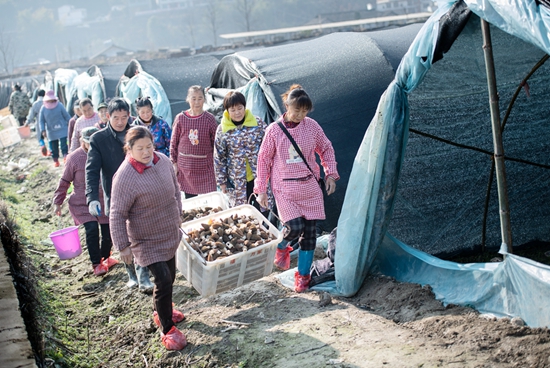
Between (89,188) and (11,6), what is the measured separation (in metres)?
76.2

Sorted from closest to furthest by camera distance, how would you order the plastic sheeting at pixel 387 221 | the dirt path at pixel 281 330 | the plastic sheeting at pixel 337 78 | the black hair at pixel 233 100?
the dirt path at pixel 281 330
the plastic sheeting at pixel 387 221
the black hair at pixel 233 100
the plastic sheeting at pixel 337 78

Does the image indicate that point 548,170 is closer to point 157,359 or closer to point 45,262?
point 157,359

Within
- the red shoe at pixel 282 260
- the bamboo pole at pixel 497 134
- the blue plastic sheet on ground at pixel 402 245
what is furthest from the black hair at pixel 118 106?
the bamboo pole at pixel 497 134

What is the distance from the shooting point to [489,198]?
5.44 m

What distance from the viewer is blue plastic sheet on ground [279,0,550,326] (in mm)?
3406

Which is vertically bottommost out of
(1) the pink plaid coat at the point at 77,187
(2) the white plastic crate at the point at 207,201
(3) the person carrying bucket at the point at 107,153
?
(2) the white plastic crate at the point at 207,201

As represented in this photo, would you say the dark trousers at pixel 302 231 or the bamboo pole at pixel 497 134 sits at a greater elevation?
the bamboo pole at pixel 497 134

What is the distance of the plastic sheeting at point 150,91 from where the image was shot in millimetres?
9039

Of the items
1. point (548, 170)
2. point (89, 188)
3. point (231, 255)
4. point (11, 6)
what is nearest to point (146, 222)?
point (231, 255)

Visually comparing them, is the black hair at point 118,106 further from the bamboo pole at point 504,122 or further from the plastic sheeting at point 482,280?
the bamboo pole at point 504,122

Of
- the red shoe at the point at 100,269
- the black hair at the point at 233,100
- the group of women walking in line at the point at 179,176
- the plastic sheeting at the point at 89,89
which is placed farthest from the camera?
the plastic sheeting at the point at 89,89

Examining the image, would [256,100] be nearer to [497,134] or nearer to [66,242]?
[66,242]

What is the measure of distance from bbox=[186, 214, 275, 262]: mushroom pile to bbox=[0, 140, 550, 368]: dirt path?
1.55ft

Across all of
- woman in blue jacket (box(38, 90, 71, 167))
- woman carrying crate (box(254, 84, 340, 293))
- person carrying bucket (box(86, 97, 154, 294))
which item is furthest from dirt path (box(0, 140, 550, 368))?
woman in blue jacket (box(38, 90, 71, 167))
